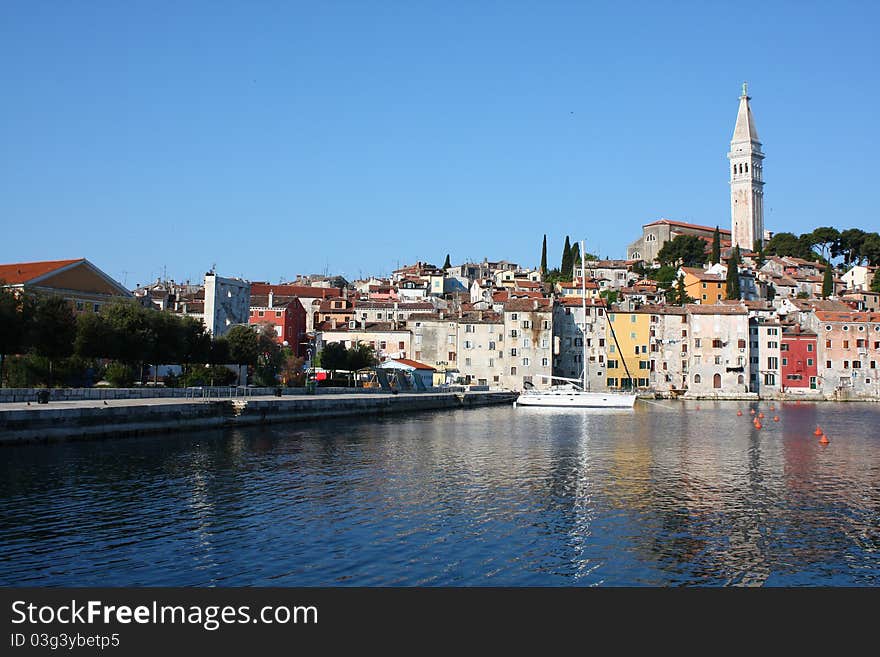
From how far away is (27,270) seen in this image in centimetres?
6656

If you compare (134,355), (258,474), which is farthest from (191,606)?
(134,355)

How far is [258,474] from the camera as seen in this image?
86.1 feet

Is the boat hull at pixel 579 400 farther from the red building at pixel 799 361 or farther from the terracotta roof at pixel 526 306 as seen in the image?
the red building at pixel 799 361

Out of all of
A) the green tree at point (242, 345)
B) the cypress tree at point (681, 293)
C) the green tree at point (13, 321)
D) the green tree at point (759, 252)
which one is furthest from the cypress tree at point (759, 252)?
the green tree at point (13, 321)

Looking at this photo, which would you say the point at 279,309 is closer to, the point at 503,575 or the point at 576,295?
the point at 576,295

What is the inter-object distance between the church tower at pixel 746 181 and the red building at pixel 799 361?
212 ft

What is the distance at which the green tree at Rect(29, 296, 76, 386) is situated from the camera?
40.3 m

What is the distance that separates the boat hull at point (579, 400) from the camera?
7231 centimetres

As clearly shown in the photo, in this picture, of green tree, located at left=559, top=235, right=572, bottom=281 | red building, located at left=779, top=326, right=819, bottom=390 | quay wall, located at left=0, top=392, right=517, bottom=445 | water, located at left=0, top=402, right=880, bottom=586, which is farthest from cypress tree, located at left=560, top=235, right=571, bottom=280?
water, located at left=0, top=402, right=880, bottom=586

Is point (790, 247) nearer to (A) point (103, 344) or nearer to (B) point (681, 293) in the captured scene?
(B) point (681, 293)

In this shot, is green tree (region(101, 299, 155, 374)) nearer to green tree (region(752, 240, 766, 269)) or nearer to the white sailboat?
the white sailboat

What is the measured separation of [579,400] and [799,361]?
134 ft

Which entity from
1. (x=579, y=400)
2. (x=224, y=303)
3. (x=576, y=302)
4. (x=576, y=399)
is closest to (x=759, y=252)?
(x=576, y=302)

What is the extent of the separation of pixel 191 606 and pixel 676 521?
12426mm
